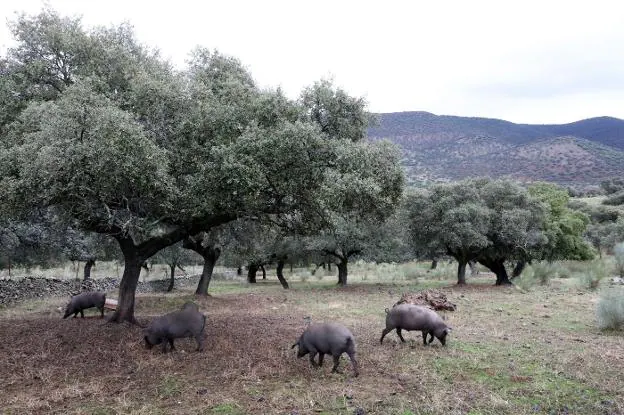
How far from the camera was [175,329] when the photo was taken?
11188 mm

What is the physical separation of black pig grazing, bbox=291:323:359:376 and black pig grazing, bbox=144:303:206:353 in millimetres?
2887

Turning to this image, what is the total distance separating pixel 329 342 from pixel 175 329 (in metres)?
4.03

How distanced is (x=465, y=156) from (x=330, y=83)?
264ft

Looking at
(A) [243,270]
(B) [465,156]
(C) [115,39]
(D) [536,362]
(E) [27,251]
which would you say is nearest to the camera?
(D) [536,362]

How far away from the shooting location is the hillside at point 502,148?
83.8 meters

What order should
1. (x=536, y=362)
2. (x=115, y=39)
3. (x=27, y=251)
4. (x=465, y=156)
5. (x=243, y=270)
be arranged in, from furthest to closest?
(x=465, y=156)
(x=243, y=270)
(x=27, y=251)
(x=115, y=39)
(x=536, y=362)

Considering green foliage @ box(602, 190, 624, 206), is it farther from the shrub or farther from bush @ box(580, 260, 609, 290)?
bush @ box(580, 260, 609, 290)

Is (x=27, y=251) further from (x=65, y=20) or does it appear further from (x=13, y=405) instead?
(x=13, y=405)

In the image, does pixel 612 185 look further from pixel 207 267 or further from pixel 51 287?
pixel 51 287

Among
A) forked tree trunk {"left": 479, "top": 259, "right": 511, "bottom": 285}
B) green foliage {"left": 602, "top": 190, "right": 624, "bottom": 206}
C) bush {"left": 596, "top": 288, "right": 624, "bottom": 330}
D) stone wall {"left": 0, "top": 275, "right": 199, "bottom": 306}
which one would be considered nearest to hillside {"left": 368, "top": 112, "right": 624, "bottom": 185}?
green foliage {"left": 602, "top": 190, "right": 624, "bottom": 206}

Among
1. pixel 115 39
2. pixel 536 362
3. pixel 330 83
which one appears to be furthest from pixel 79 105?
pixel 536 362

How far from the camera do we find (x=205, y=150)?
1173 cm

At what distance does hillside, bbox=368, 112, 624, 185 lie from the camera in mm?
83812

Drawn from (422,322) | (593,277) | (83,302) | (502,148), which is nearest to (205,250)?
(83,302)
